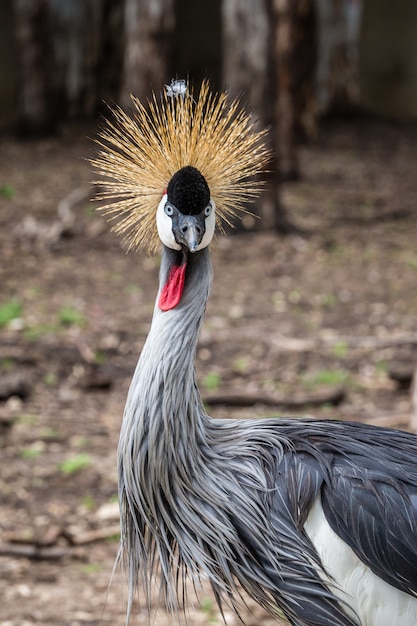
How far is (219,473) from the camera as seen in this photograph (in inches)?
84.0

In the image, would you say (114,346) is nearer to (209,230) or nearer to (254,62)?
(209,230)

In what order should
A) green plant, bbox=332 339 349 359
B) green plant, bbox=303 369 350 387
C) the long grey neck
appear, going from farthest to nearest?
green plant, bbox=332 339 349 359 < green plant, bbox=303 369 350 387 < the long grey neck

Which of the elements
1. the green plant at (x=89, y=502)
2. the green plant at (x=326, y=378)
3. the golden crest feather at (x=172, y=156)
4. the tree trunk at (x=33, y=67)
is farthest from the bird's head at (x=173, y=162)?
the tree trunk at (x=33, y=67)

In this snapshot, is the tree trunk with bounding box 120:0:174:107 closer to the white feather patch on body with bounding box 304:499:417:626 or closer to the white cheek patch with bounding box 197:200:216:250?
the white cheek patch with bounding box 197:200:216:250

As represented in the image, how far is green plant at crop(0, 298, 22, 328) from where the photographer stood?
16.3ft

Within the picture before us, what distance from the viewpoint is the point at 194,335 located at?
207 cm

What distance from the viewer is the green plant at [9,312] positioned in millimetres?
4973

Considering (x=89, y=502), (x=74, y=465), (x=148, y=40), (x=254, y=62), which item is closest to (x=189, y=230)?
(x=89, y=502)

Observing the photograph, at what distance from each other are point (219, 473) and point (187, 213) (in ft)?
1.90

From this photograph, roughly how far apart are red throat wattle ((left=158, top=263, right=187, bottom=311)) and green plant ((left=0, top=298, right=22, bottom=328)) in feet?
9.92

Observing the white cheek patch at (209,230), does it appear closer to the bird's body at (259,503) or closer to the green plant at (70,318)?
the bird's body at (259,503)

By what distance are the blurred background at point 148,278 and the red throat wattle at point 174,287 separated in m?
0.20

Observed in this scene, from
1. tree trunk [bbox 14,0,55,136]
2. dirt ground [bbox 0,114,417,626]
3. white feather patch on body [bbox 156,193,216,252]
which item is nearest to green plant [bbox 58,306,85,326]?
dirt ground [bbox 0,114,417,626]

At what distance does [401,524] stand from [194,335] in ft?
1.90
